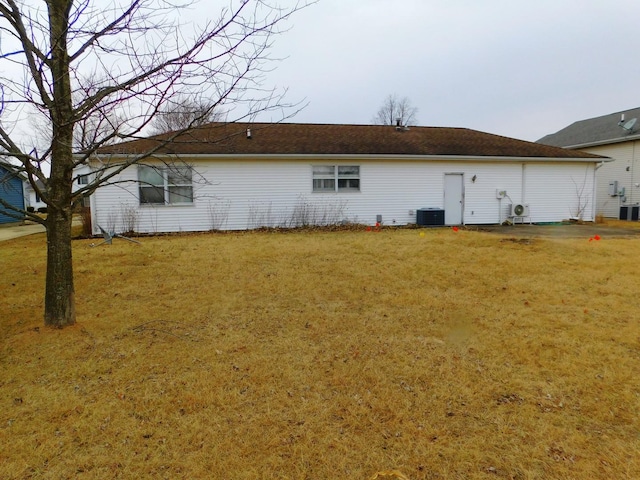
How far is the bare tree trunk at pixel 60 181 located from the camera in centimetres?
329

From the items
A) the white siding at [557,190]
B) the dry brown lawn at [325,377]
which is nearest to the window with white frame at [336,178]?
the white siding at [557,190]

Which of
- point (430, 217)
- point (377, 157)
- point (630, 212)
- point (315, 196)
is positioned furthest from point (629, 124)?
point (315, 196)

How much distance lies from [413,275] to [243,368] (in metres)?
4.05

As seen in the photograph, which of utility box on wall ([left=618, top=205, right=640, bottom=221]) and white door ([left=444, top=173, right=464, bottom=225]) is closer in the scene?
white door ([left=444, top=173, right=464, bottom=225])

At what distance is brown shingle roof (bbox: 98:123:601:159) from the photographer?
1259 centimetres

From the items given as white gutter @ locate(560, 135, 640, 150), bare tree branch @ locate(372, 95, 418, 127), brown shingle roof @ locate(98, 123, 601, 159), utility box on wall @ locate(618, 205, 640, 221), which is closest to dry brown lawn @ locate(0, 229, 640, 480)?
brown shingle roof @ locate(98, 123, 601, 159)

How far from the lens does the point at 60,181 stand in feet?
12.2

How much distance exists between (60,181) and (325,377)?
3.28 meters

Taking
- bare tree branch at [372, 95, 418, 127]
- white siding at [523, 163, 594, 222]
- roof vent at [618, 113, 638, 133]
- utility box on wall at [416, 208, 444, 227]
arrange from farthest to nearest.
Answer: bare tree branch at [372, 95, 418, 127] < roof vent at [618, 113, 638, 133] < white siding at [523, 163, 594, 222] < utility box on wall at [416, 208, 444, 227]

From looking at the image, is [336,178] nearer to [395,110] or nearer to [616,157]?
[616,157]

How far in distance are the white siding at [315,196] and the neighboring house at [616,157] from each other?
464 cm

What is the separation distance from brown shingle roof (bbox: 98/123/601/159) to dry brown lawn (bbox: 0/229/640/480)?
23.4 feet

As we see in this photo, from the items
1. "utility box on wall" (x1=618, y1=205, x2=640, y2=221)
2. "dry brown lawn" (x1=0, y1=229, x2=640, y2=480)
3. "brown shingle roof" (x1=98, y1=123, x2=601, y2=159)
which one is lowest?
"dry brown lawn" (x1=0, y1=229, x2=640, y2=480)

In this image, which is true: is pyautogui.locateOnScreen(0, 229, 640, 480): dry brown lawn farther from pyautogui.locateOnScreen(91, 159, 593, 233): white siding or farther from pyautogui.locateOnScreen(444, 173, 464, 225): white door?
pyautogui.locateOnScreen(444, 173, 464, 225): white door
